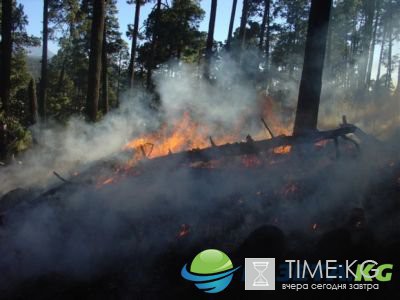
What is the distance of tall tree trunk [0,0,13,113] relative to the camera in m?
12.0

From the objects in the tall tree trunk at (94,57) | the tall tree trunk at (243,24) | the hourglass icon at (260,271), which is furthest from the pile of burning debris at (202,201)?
the tall tree trunk at (243,24)

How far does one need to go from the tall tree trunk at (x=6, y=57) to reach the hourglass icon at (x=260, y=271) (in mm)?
10092

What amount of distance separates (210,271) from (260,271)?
78 centimetres

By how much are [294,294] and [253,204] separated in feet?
6.90

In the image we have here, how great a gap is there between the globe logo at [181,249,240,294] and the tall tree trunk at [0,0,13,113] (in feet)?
30.4

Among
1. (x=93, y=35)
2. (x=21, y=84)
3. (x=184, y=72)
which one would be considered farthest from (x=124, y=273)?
Answer: (x=184, y=72)

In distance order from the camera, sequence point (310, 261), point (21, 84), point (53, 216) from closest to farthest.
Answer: point (310, 261) < point (53, 216) < point (21, 84)

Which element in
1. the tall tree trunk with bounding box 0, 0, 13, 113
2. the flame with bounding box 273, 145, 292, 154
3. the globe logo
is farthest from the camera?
the tall tree trunk with bounding box 0, 0, 13, 113

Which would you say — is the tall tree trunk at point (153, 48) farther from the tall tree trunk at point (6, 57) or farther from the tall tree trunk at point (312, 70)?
the tall tree trunk at point (312, 70)

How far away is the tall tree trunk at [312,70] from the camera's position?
9102 millimetres

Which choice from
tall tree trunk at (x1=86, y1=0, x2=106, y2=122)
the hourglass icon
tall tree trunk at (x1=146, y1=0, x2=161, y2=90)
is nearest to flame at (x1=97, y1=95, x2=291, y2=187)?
tall tree trunk at (x1=86, y1=0, x2=106, y2=122)

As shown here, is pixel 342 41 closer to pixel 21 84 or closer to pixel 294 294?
pixel 21 84

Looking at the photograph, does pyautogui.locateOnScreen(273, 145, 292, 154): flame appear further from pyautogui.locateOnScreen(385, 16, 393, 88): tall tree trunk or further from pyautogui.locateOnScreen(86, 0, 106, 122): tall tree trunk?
pyautogui.locateOnScreen(385, 16, 393, 88): tall tree trunk

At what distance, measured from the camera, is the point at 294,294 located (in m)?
5.33
